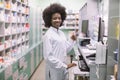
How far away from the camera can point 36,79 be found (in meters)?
5.51

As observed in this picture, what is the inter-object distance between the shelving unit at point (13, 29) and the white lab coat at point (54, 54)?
3.49 ft

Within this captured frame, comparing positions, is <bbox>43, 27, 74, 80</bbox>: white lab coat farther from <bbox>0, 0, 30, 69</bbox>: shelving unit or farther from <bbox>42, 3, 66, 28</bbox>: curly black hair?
<bbox>0, 0, 30, 69</bbox>: shelving unit

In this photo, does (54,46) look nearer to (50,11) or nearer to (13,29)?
(50,11)

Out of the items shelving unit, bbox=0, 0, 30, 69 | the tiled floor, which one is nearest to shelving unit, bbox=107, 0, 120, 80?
shelving unit, bbox=0, 0, 30, 69

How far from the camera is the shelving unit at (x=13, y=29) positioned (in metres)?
4.00

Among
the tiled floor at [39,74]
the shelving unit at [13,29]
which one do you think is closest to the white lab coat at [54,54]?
the shelving unit at [13,29]

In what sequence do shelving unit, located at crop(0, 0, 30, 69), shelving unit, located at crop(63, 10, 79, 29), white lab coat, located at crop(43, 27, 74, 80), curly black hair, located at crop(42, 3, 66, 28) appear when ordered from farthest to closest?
shelving unit, located at crop(63, 10, 79, 29) → shelving unit, located at crop(0, 0, 30, 69) → curly black hair, located at crop(42, 3, 66, 28) → white lab coat, located at crop(43, 27, 74, 80)

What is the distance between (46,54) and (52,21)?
0.43 m

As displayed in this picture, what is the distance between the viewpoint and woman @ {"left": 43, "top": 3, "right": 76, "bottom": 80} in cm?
245

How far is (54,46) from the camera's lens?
2500mm

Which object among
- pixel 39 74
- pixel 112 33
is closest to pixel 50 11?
pixel 112 33

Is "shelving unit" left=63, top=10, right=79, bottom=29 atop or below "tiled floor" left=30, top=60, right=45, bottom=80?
atop

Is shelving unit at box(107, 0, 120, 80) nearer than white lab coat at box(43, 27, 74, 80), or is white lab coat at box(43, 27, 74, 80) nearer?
white lab coat at box(43, 27, 74, 80)

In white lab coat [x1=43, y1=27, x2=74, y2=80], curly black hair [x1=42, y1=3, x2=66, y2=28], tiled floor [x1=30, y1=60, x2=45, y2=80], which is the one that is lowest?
tiled floor [x1=30, y1=60, x2=45, y2=80]
